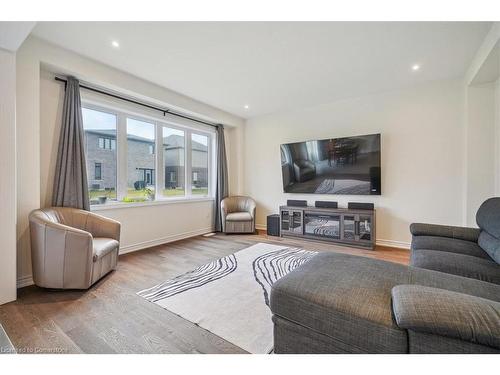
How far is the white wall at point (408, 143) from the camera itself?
3246mm

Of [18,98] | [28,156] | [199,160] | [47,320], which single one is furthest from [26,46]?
[199,160]

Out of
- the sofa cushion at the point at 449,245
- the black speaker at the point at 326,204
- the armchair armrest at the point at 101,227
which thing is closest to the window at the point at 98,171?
the armchair armrest at the point at 101,227

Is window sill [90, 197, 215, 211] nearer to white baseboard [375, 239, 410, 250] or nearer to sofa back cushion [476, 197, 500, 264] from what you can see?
white baseboard [375, 239, 410, 250]

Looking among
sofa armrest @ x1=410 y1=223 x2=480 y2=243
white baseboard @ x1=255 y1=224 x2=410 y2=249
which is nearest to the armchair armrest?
sofa armrest @ x1=410 y1=223 x2=480 y2=243

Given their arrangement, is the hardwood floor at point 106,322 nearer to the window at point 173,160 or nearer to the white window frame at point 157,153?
the white window frame at point 157,153

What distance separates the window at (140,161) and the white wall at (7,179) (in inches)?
58.7

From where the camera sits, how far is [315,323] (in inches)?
43.6

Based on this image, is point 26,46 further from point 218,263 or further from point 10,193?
point 218,263

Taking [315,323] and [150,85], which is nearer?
[315,323]

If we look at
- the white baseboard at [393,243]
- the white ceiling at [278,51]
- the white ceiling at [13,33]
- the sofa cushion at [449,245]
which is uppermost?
the white ceiling at [278,51]

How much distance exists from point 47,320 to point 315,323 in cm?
197

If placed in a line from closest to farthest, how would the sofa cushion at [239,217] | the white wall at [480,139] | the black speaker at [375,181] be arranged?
1. the white wall at [480,139]
2. the black speaker at [375,181]
3. the sofa cushion at [239,217]

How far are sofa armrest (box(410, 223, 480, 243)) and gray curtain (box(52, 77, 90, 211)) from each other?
379cm
